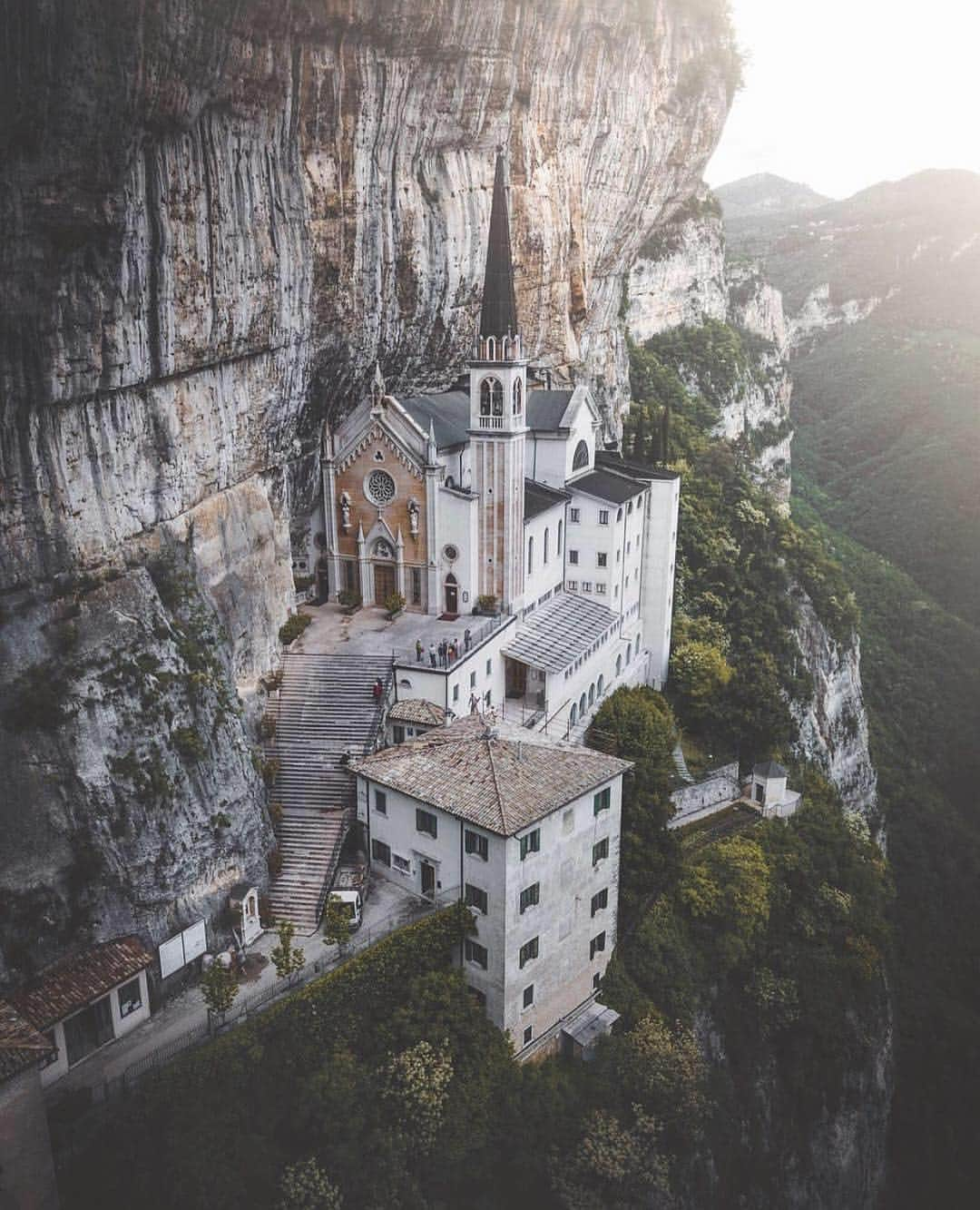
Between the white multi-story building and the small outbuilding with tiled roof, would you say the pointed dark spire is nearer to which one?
the white multi-story building

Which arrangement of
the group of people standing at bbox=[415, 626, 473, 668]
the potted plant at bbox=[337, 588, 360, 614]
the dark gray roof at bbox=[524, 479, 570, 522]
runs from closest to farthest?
the group of people standing at bbox=[415, 626, 473, 668] < the potted plant at bbox=[337, 588, 360, 614] < the dark gray roof at bbox=[524, 479, 570, 522]

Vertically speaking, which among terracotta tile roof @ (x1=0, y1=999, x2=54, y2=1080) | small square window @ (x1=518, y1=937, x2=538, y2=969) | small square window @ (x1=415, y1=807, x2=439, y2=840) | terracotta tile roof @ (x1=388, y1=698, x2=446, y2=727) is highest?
terracotta tile roof @ (x1=0, y1=999, x2=54, y2=1080)

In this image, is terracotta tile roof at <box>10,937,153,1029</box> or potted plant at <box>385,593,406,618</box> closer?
terracotta tile roof at <box>10,937,153,1029</box>

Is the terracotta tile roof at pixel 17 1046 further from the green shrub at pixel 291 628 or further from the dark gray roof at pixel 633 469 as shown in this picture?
the dark gray roof at pixel 633 469

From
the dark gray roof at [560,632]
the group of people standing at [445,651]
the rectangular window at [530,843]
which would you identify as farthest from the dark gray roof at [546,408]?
the rectangular window at [530,843]

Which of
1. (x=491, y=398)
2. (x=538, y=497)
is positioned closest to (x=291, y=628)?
(x=491, y=398)

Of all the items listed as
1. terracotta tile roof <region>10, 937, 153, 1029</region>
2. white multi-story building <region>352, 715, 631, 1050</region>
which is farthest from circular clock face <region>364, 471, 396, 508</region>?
terracotta tile roof <region>10, 937, 153, 1029</region>

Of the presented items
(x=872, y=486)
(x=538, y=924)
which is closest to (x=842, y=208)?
(x=872, y=486)

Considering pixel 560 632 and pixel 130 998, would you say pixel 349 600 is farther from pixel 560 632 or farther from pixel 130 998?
pixel 130 998
